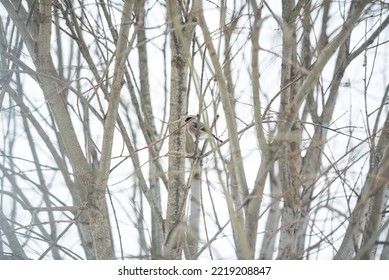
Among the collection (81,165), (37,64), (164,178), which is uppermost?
(37,64)

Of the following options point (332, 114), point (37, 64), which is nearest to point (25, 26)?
point (37, 64)

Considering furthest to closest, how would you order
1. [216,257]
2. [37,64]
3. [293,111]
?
1. [37,64]
2. [216,257]
3. [293,111]

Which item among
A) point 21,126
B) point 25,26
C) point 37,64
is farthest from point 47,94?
point 21,126

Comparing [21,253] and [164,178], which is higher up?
[164,178]

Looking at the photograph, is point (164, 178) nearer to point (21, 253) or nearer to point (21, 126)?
point (21, 253)

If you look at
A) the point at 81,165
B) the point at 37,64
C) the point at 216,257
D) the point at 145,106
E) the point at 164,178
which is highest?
the point at 145,106

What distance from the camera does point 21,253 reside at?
250 cm

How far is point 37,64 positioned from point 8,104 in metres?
1.22

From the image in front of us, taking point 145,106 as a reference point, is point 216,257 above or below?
below

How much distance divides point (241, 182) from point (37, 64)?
1.06m

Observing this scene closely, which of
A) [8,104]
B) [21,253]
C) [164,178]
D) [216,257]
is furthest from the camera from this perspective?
[8,104]

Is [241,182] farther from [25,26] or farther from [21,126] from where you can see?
[21,126]

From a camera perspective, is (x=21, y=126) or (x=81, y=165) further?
(x=21, y=126)

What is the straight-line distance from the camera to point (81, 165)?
7.27 feet
